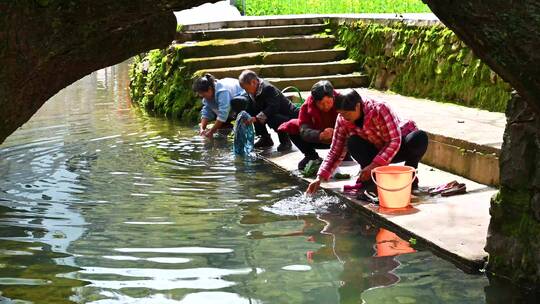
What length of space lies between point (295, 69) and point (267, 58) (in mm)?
690

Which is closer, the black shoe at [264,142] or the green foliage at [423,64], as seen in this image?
the green foliage at [423,64]

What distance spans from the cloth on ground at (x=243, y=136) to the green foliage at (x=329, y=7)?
6.53 m

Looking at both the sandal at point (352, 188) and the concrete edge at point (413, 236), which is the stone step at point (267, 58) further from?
the sandal at point (352, 188)

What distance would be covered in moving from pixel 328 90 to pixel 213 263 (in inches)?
110

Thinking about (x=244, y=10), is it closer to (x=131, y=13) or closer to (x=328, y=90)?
(x=328, y=90)

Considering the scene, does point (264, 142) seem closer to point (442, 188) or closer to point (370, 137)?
point (370, 137)

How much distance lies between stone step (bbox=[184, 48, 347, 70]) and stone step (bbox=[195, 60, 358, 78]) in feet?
0.77

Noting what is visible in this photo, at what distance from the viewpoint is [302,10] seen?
19.0 metres

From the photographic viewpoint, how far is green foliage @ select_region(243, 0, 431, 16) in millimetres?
16984

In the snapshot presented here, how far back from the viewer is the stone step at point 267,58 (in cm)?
1486

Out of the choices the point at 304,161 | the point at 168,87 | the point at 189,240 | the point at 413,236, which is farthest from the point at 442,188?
the point at 168,87

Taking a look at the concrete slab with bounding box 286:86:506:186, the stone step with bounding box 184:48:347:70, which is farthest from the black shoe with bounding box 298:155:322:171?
the stone step with bounding box 184:48:347:70

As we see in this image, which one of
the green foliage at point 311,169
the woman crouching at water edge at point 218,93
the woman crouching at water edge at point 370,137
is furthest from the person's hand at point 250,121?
the woman crouching at water edge at point 370,137

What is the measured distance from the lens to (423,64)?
490 inches
